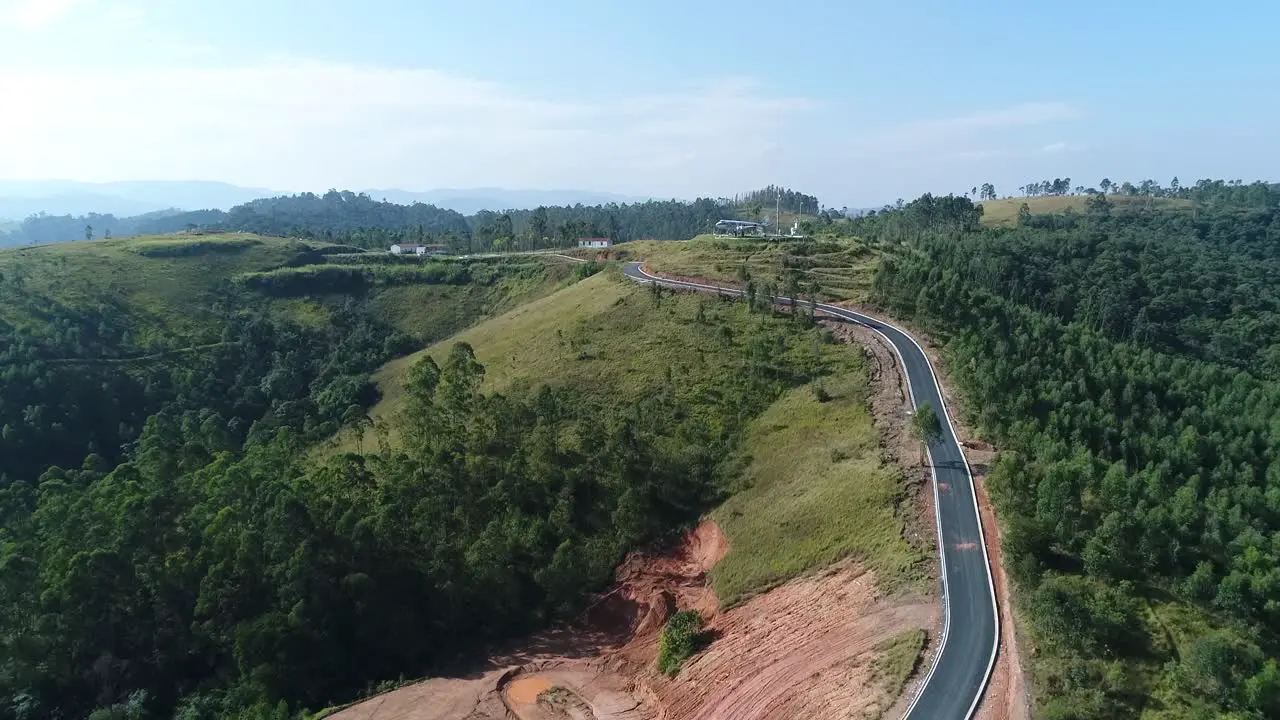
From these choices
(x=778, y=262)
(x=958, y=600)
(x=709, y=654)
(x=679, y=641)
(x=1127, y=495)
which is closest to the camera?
(x=958, y=600)

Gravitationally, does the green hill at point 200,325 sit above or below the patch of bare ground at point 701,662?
above

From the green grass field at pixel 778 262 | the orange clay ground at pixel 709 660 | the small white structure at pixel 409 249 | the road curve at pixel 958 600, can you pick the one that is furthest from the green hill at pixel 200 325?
the road curve at pixel 958 600

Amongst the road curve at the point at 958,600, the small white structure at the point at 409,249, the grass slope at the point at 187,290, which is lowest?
the road curve at the point at 958,600

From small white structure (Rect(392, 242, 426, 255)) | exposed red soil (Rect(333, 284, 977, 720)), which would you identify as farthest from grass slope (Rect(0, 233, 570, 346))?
exposed red soil (Rect(333, 284, 977, 720))

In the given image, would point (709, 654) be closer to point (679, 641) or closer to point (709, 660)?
point (709, 660)

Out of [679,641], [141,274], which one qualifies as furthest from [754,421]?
[141,274]

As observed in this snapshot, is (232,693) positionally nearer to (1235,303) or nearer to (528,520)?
(528,520)

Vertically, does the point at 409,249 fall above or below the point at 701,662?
above

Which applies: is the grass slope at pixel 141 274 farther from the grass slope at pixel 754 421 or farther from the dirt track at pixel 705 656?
the dirt track at pixel 705 656
